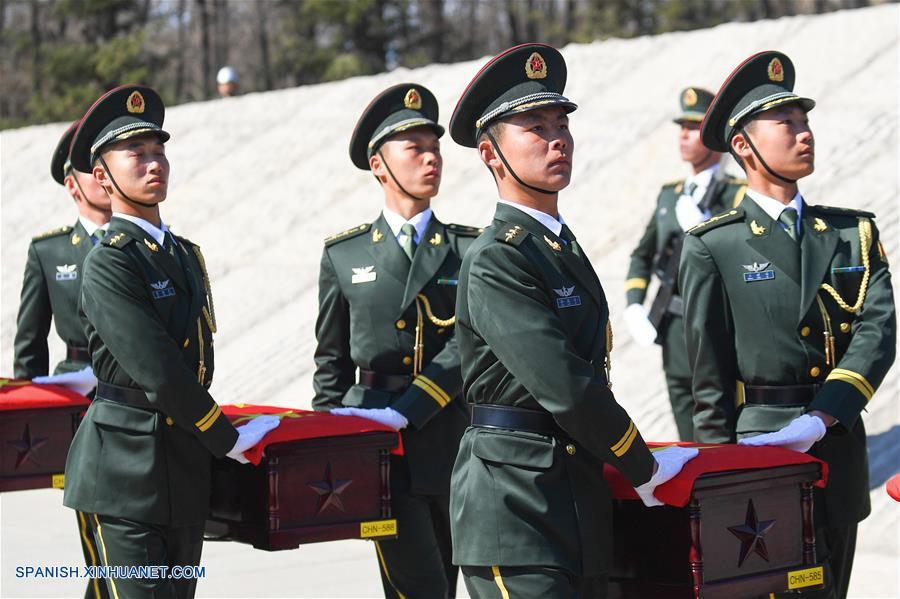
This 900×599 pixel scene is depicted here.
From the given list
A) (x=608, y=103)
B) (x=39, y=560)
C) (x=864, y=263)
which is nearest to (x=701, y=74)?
(x=608, y=103)

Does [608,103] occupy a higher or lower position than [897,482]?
higher

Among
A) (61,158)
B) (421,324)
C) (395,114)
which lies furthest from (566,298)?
(61,158)

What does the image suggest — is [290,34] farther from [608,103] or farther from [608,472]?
[608,472]

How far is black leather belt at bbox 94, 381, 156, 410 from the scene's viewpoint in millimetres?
4824

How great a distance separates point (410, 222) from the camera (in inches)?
232

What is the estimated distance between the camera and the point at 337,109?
16.5 metres

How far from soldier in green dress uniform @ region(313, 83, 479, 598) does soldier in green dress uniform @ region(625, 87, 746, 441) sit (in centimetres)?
214

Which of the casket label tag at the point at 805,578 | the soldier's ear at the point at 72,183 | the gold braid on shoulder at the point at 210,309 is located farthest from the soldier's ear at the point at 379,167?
the casket label tag at the point at 805,578

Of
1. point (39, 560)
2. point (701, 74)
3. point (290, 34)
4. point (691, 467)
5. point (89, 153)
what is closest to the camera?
point (691, 467)

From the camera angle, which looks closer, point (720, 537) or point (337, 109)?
point (720, 537)

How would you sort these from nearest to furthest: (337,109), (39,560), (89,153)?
(89,153) < (39,560) < (337,109)

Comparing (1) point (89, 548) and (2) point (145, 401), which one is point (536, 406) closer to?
(2) point (145, 401)

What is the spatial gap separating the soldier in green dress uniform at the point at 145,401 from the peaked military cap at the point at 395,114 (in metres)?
1.12

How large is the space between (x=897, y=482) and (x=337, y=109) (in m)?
13.2
